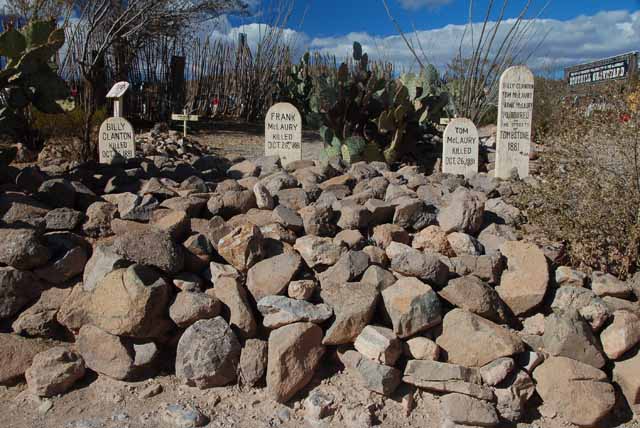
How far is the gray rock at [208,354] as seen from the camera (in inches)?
110

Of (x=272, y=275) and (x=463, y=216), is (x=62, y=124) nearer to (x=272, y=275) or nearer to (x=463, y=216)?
(x=272, y=275)

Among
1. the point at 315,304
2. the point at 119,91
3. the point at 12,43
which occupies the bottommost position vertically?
the point at 315,304

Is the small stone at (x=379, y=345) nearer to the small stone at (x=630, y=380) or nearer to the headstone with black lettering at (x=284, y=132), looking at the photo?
the small stone at (x=630, y=380)

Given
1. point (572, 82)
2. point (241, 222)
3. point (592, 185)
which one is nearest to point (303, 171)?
point (241, 222)

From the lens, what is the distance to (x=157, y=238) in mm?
3117

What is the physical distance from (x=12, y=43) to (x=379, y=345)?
3.32 m

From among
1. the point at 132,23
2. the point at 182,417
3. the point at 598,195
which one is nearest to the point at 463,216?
the point at 598,195

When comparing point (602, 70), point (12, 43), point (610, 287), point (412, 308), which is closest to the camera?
point (412, 308)

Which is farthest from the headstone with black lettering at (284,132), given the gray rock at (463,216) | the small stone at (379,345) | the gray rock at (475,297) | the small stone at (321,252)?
the small stone at (379,345)

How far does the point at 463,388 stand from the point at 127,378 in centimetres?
166

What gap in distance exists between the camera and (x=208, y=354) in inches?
110

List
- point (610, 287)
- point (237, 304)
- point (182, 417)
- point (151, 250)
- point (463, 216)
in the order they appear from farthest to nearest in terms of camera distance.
A: point (463, 216) → point (610, 287) → point (151, 250) → point (237, 304) → point (182, 417)

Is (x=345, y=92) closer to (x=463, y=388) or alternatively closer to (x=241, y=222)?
(x=241, y=222)

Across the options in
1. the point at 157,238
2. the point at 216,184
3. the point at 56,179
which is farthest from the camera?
the point at 216,184
